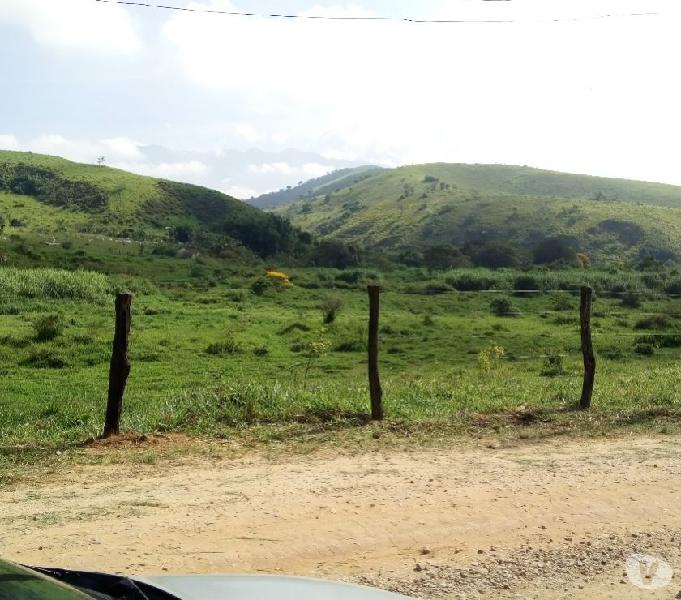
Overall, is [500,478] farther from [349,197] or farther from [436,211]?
[349,197]

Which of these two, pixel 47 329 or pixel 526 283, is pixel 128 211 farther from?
pixel 47 329

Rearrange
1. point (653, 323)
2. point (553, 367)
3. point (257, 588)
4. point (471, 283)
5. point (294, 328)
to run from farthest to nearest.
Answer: point (471, 283) < point (653, 323) < point (294, 328) < point (553, 367) < point (257, 588)

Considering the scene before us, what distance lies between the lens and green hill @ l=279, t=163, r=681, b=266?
248 ft

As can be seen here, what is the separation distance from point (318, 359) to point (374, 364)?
454 inches

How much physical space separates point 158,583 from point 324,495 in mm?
3468

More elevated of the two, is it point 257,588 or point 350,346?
point 257,588

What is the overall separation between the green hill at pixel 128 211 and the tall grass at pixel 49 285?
2341 cm

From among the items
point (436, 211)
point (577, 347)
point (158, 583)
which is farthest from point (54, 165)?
point (158, 583)

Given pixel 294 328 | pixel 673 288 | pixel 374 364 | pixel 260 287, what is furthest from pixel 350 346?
pixel 673 288

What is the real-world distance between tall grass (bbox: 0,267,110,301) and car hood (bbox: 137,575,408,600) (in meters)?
29.5

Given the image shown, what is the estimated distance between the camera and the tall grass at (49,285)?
30922 millimetres

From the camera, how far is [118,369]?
8914mm

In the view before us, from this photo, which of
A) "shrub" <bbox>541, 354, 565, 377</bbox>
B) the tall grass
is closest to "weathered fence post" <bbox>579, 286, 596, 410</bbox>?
"shrub" <bbox>541, 354, 565, 377</bbox>

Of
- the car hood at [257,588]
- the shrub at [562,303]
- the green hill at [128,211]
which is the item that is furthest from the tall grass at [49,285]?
the car hood at [257,588]
